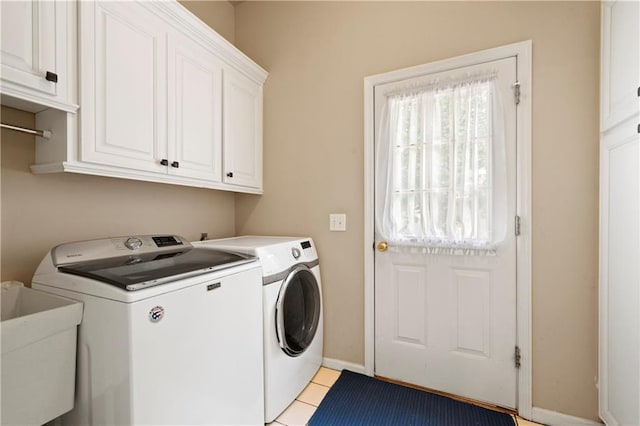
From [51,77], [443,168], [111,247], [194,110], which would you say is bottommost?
[111,247]

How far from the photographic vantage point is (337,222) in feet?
7.00

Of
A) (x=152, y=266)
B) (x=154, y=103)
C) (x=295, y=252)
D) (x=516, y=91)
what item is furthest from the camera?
(x=295, y=252)

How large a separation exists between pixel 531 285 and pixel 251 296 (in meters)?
1.54

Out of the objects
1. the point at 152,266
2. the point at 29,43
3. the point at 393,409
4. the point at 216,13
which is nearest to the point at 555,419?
the point at 393,409

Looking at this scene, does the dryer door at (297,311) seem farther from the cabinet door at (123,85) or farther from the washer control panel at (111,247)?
the cabinet door at (123,85)

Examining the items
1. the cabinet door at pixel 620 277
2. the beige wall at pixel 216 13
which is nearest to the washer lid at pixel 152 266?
the cabinet door at pixel 620 277

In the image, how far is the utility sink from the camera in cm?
89

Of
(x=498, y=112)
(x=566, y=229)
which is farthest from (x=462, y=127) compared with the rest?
(x=566, y=229)

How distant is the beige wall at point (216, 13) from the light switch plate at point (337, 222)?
71.8 inches

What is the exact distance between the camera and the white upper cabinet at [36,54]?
1.03 metres

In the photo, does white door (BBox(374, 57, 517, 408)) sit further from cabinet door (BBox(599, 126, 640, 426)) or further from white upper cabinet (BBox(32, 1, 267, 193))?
white upper cabinet (BBox(32, 1, 267, 193))

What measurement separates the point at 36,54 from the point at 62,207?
70cm

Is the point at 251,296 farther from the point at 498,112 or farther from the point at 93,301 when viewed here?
the point at 498,112

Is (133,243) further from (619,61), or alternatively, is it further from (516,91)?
(619,61)
